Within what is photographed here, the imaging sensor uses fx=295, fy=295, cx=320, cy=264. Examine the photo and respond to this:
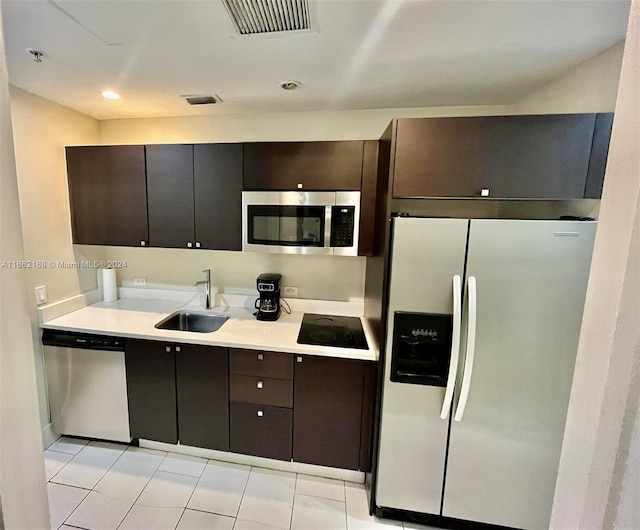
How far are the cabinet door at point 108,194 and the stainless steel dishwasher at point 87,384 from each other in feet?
2.41

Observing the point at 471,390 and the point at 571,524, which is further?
the point at 471,390

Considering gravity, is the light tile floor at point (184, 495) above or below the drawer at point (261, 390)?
below

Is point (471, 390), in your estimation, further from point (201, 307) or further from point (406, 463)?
point (201, 307)

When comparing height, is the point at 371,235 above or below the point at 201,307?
above

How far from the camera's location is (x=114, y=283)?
254 centimetres

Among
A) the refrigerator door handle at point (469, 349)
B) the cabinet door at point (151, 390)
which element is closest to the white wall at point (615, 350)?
the refrigerator door handle at point (469, 349)

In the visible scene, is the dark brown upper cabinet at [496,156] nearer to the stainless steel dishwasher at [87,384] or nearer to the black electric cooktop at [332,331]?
the black electric cooktop at [332,331]

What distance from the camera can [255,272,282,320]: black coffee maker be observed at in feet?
7.21

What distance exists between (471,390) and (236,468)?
162 centimetres

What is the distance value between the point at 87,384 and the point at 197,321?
80 centimetres

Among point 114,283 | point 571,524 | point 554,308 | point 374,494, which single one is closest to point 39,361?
point 114,283

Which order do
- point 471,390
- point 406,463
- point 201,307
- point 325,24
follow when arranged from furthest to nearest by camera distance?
1. point 201,307
2. point 406,463
3. point 471,390
4. point 325,24

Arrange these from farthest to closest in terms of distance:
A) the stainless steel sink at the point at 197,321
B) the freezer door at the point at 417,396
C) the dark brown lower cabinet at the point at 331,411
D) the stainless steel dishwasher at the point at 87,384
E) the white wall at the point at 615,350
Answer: the stainless steel sink at the point at 197,321 → the stainless steel dishwasher at the point at 87,384 → the dark brown lower cabinet at the point at 331,411 → the freezer door at the point at 417,396 → the white wall at the point at 615,350

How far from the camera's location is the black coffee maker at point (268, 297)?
86.5 inches
